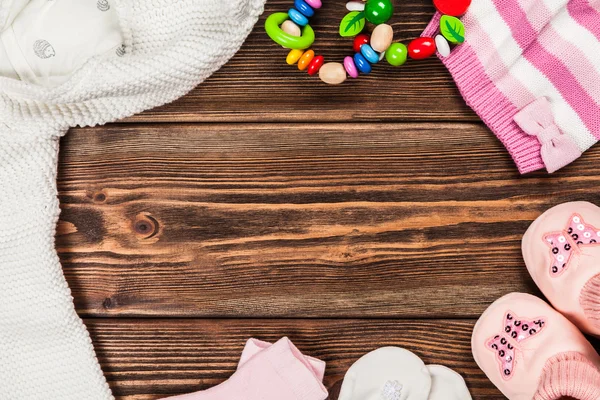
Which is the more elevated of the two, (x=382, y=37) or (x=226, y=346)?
(x=382, y=37)

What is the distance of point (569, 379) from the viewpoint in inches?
31.2

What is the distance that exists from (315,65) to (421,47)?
0.16 meters

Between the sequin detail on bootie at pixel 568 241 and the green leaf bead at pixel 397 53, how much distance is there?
1.12 feet

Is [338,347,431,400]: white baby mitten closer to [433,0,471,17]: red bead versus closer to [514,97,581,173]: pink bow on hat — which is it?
[514,97,581,173]: pink bow on hat

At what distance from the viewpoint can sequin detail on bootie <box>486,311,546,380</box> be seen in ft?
2.81

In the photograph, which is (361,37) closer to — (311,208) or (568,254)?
(311,208)

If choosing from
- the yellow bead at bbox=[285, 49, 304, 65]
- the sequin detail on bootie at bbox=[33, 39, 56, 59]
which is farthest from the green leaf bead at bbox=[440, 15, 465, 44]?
the sequin detail on bootie at bbox=[33, 39, 56, 59]

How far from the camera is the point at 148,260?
88cm

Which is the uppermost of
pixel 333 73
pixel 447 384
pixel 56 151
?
pixel 333 73

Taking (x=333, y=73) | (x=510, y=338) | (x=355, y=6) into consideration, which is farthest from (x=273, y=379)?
(x=355, y=6)

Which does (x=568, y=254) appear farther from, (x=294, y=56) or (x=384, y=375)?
(x=294, y=56)

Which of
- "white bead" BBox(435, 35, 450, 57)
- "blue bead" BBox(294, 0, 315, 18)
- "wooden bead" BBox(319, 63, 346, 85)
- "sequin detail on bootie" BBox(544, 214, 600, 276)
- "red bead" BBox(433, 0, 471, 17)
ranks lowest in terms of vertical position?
"sequin detail on bootie" BBox(544, 214, 600, 276)

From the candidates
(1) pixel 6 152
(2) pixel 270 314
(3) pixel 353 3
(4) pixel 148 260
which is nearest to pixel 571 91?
(3) pixel 353 3

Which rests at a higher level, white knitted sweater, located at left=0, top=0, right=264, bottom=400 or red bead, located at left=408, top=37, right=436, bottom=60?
red bead, located at left=408, top=37, right=436, bottom=60
